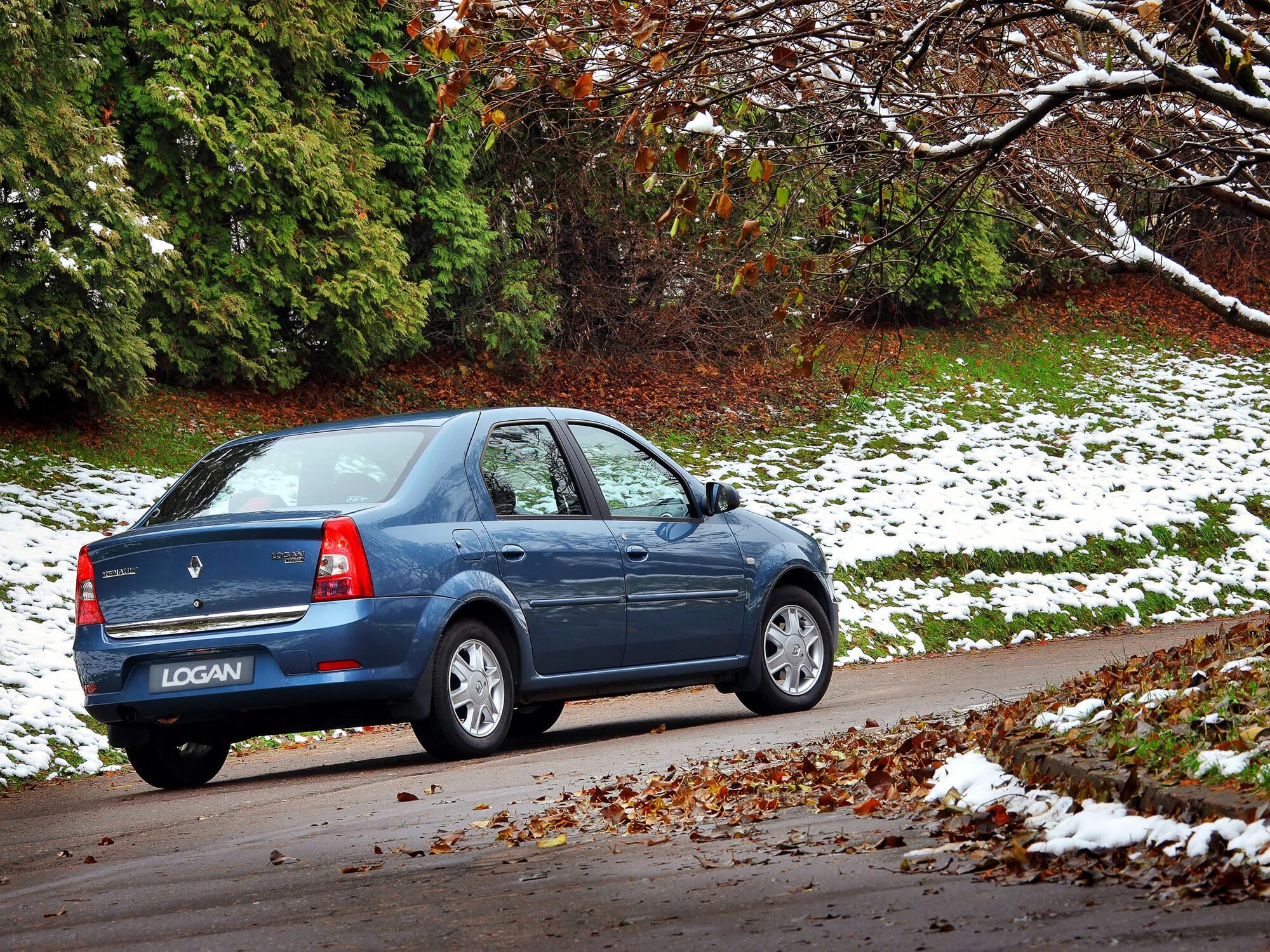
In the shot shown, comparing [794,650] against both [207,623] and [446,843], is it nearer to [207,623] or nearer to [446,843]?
[207,623]

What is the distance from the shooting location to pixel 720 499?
9.59 metres

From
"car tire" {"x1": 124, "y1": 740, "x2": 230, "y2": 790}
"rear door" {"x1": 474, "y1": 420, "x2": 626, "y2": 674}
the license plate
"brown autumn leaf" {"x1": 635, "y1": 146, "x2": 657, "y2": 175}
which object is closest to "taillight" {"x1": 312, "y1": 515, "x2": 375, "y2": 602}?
the license plate

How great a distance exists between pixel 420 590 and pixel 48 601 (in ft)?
15.8

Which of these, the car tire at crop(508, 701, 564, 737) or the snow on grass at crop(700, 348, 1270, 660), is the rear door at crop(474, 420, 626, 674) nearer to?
the car tire at crop(508, 701, 564, 737)

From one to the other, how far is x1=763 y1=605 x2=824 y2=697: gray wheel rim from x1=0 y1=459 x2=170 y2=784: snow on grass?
403 centimetres

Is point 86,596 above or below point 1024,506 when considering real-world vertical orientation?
above

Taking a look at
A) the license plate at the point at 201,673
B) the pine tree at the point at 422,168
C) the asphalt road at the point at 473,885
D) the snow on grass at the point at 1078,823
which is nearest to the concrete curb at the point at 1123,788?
the snow on grass at the point at 1078,823

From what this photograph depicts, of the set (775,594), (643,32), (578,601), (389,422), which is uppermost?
(643,32)

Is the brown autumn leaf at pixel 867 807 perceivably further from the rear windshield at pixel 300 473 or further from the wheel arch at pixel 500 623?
the rear windshield at pixel 300 473

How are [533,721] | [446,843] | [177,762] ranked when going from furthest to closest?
1. [533,721]
2. [177,762]
3. [446,843]

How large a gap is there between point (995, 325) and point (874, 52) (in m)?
23.4

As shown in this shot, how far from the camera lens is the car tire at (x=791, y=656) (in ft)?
32.0

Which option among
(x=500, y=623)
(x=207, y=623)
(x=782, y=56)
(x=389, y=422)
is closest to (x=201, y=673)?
(x=207, y=623)

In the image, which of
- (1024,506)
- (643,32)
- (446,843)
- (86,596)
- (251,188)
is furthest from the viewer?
(1024,506)
